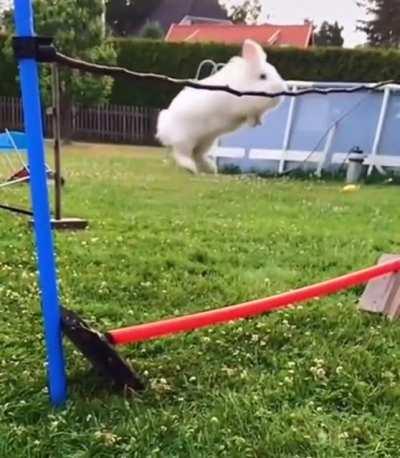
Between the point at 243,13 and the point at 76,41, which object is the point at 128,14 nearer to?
the point at 243,13

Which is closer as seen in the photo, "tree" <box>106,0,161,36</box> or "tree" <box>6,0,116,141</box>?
"tree" <box>6,0,116,141</box>

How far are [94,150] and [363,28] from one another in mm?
27976

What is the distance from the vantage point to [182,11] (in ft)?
139

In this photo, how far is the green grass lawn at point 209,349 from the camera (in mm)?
2141

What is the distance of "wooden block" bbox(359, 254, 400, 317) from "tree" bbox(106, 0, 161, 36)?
34.8 metres

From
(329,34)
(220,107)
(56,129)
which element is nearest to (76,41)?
(56,129)

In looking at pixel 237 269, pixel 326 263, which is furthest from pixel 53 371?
pixel 326 263

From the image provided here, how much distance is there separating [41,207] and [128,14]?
38198mm

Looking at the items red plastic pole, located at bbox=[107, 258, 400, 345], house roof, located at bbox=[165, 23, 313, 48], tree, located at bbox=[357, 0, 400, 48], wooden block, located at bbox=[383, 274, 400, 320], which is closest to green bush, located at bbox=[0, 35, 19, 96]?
house roof, located at bbox=[165, 23, 313, 48]

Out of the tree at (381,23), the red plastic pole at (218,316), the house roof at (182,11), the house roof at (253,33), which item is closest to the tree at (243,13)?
the house roof at (182,11)

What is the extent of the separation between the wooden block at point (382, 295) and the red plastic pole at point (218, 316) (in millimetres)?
107

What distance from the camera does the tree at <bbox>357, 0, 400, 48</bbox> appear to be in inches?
1471

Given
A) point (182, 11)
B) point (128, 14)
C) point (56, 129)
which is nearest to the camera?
point (56, 129)

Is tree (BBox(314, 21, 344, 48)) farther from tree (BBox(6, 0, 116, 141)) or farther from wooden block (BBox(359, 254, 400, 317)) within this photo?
wooden block (BBox(359, 254, 400, 317))
